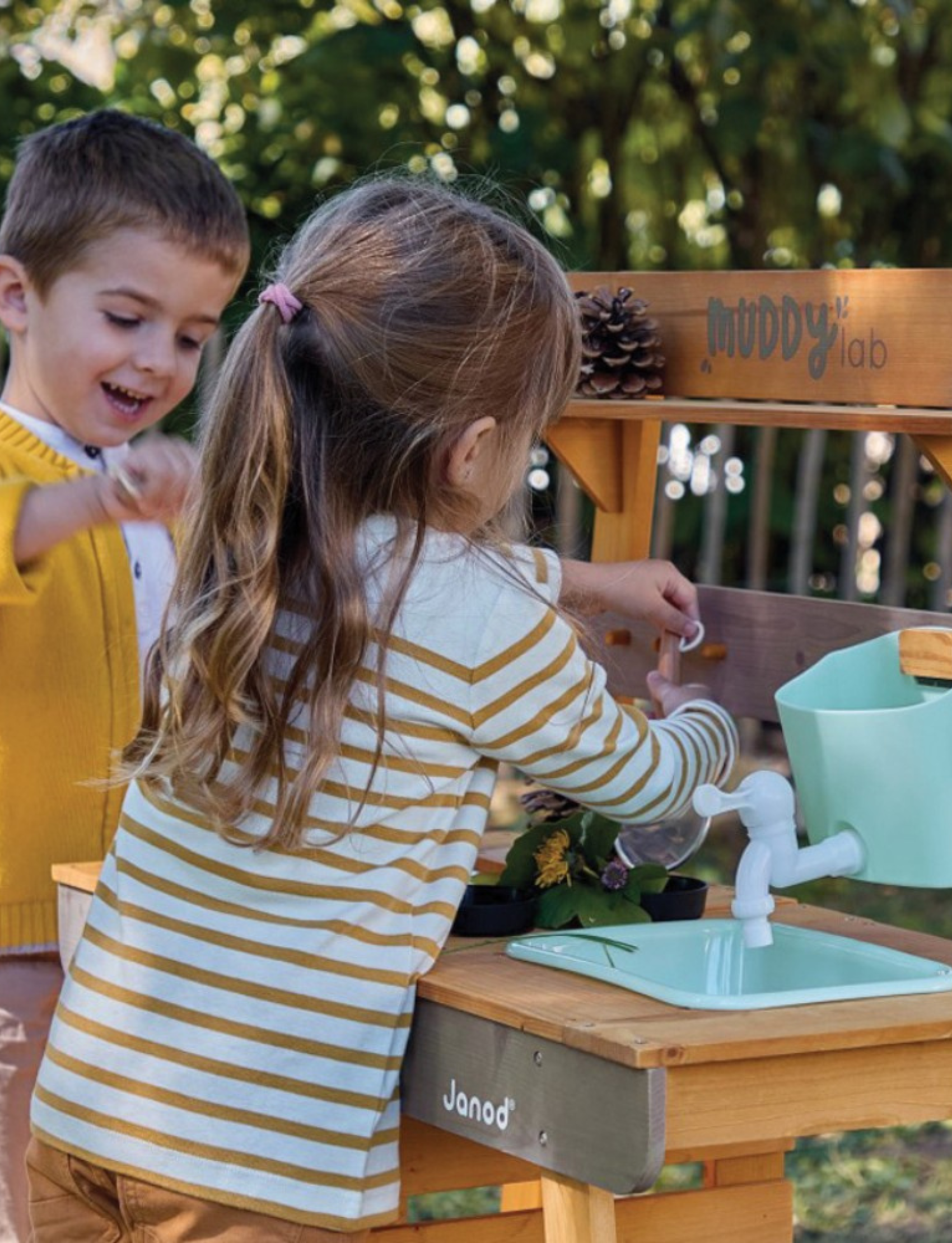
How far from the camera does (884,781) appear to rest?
1.70 metres

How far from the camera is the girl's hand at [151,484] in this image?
6.08 feet

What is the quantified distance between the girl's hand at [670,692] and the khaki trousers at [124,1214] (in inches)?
26.6

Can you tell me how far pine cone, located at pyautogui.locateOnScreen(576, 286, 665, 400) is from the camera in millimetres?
2262

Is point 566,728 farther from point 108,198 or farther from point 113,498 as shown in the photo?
point 108,198

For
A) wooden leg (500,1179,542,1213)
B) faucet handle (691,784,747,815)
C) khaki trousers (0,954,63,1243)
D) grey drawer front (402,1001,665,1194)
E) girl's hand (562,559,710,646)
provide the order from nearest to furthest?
1. grey drawer front (402,1001,665,1194)
2. faucet handle (691,784,747,815)
3. girl's hand (562,559,710,646)
4. khaki trousers (0,954,63,1243)
5. wooden leg (500,1179,542,1213)

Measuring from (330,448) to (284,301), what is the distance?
0.44 feet

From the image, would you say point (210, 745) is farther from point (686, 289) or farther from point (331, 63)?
point (331, 63)

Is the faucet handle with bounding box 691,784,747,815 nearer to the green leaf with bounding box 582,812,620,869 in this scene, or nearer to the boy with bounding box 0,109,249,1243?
the green leaf with bounding box 582,812,620,869

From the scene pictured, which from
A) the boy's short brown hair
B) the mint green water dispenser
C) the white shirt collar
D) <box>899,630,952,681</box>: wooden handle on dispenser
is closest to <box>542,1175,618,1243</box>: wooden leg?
the mint green water dispenser

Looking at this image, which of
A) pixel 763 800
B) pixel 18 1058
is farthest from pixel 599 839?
pixel 18 1058

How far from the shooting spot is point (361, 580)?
A: 163 cm

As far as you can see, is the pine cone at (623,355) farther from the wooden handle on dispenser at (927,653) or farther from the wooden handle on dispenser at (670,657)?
the wooden handle on dispenser at (927,653)

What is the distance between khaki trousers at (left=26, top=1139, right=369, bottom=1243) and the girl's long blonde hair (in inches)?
11.9

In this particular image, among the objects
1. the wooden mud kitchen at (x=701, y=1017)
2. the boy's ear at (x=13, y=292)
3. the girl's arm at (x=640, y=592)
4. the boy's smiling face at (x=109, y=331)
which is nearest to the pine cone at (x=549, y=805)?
the wooden mud kitchen at (x=701, y=1017)
